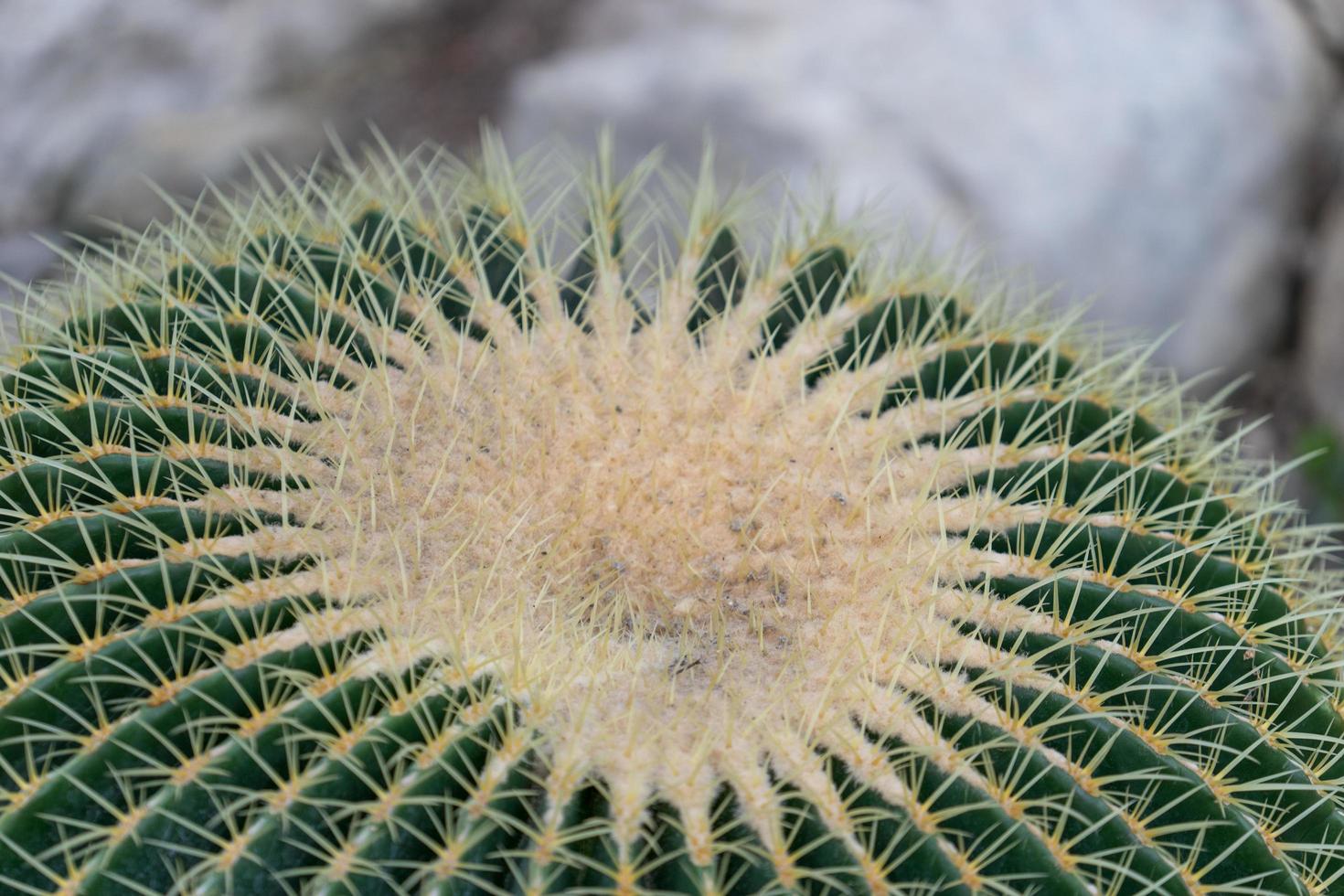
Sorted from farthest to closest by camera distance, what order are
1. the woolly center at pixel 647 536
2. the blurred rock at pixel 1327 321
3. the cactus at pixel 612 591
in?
1. the blurred rock at pixel 1327 321
2. the woolly center at pixel 647 536
3. the cactus at pixel 612 591

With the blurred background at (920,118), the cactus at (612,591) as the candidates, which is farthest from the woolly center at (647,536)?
the blurred background at (920,118)

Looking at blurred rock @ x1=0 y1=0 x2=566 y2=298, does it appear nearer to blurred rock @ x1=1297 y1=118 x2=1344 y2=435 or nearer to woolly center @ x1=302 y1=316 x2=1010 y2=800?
blurred rock @ x1=1297 y1=118 x2=1344 y2=435

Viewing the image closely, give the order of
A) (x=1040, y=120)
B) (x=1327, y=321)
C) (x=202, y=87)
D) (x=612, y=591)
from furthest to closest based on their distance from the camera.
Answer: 1. (x=202, y=87)
2. (x=1327, y=321)
3. (x=1040, y=120)
4. (x=612, y=591)

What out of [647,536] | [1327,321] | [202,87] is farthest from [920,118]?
[647,536]

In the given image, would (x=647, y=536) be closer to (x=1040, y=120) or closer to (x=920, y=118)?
(x=920, y=118)

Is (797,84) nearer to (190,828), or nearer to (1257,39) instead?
A: (1257,39)

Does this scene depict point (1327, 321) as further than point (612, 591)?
Yes

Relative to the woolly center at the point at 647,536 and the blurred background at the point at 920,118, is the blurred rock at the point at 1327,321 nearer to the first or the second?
the blurred background at the point at 920,118

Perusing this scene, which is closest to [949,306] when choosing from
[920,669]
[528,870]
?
[920,669]
